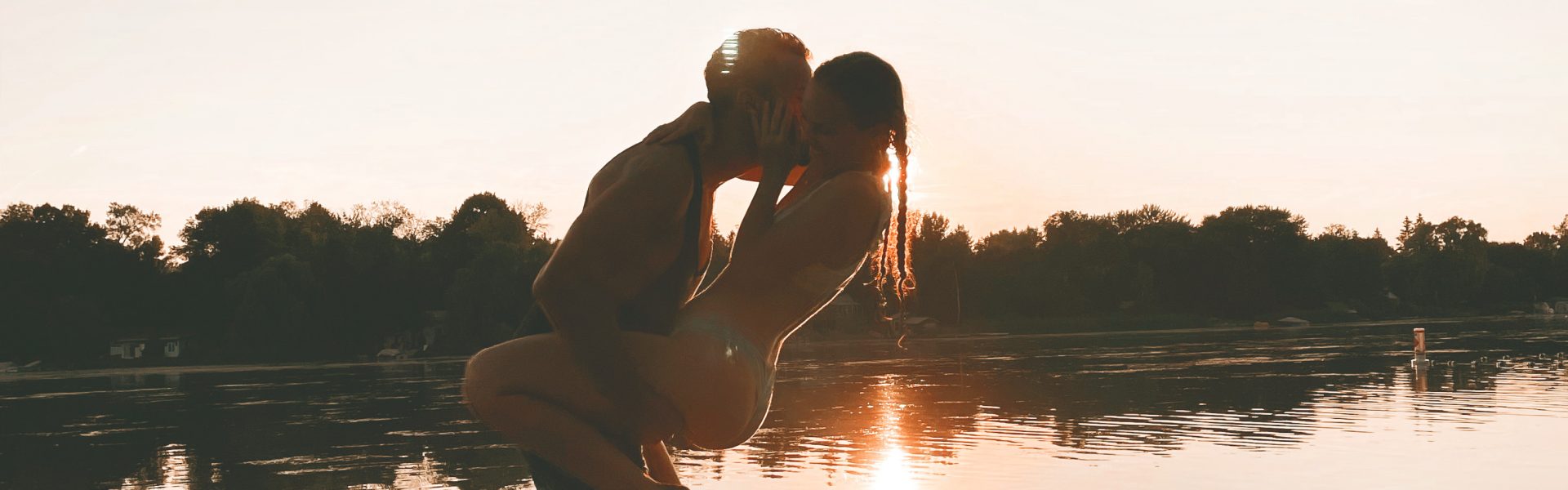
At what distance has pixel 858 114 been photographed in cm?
260

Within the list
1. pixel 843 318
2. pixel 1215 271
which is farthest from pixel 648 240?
pixel 1215 271

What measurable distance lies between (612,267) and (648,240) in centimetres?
10

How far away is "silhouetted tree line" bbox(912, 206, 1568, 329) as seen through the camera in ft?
A: 341

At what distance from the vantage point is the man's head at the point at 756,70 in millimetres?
2471

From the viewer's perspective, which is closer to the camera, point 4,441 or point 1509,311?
point 4,441

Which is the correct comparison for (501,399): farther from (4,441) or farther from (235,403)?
(235,403)

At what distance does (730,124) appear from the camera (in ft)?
8.05

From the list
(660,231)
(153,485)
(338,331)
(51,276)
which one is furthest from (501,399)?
(51,276)

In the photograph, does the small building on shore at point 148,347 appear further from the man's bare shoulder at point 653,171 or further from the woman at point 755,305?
the man's bare shoulder at point 653,171

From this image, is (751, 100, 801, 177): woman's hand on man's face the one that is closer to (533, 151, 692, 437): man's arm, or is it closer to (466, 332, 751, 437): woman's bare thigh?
(533, 151, 692, 437): man's arm

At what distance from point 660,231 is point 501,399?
40cm

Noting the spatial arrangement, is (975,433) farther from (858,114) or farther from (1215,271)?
(1215,271)

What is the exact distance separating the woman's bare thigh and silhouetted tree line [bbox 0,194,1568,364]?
46609 millimetres

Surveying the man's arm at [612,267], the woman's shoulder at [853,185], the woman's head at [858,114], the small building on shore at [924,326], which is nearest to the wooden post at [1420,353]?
the woman's head at [858,114]
